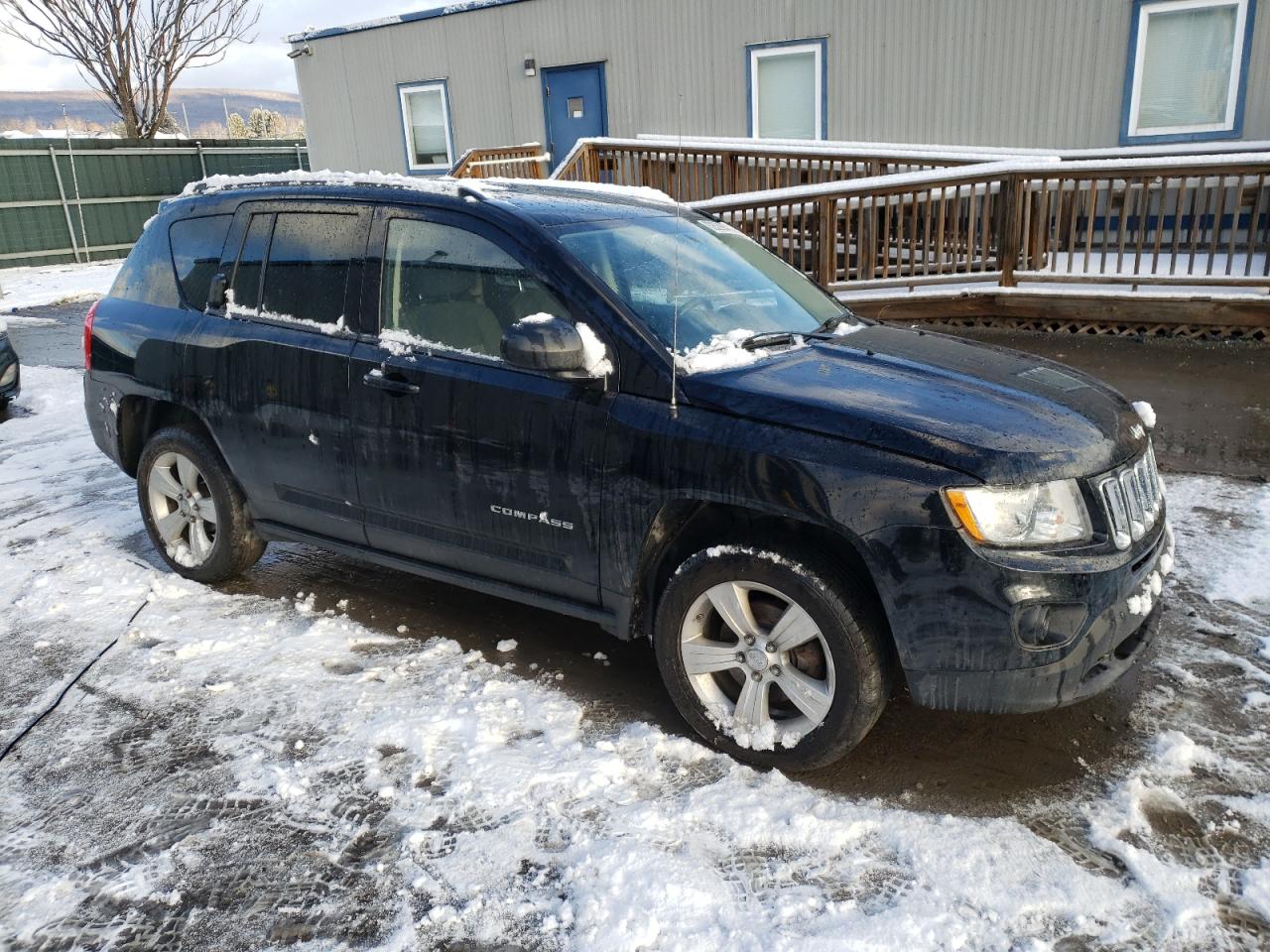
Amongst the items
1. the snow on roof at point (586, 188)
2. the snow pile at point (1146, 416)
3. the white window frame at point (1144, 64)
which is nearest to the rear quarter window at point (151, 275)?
the snow on roof at point (586, 188)

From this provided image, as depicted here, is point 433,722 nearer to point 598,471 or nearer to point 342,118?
point 598,471

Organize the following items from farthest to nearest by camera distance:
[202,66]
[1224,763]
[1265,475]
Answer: [202,66] < [1265,475] < [1224,763]

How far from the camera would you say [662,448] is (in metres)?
3.20

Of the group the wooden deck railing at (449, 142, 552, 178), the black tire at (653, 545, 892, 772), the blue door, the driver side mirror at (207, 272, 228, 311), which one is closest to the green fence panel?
the wooden deck railing at (449, 142, 552, 178)

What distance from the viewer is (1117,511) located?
2.97 m

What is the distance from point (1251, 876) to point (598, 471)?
7.33ft

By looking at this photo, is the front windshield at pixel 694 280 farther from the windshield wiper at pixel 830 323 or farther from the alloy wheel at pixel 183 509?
the alloy wheel at pixel 183 509

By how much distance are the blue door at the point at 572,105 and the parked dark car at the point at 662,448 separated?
1151 centimetres

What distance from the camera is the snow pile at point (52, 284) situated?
16498 millimetres

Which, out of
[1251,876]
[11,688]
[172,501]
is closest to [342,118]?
[172,501]

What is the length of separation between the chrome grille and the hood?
0.18 feet

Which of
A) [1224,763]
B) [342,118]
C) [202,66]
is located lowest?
[1224,763]

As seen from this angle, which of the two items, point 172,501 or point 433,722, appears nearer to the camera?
point 433,722

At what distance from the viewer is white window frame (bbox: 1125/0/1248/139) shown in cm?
1042
